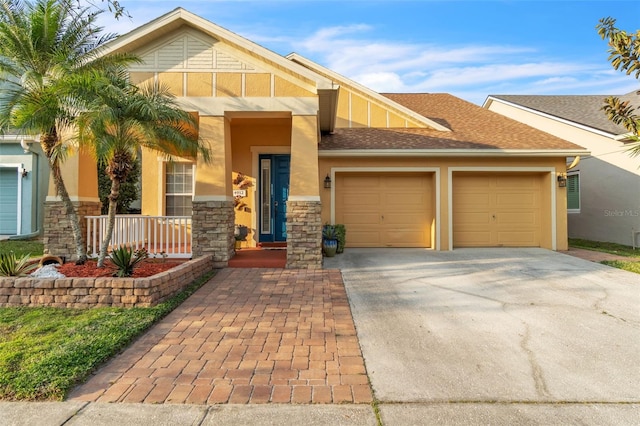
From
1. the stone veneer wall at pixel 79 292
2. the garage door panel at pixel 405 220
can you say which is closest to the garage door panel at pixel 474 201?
the garage door panel at pixel 405 220

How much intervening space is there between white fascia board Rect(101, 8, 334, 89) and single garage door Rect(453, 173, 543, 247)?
5.75 meters

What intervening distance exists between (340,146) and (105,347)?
804 centimetres

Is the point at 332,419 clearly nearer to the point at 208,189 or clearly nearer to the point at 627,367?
the point at 627,367

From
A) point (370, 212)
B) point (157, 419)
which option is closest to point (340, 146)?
point (370, 212)

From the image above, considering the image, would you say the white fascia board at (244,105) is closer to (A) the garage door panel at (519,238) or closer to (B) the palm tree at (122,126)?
(B) the palm tree at (122,126)

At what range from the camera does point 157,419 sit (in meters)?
2.58

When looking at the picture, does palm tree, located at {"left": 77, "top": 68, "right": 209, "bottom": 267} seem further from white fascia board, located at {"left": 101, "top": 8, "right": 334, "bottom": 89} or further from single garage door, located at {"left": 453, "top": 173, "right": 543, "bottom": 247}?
single garage door, located at {"left": 453, "top": 173, "right": 543, "bottom": 247}

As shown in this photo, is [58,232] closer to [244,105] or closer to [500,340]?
[244,105]

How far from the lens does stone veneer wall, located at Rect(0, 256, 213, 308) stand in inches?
200

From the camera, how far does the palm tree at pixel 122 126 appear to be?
18.2 ft

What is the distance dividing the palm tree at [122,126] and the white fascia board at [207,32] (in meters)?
1.60

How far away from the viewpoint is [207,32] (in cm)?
774

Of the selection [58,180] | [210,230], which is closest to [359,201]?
[210,230]

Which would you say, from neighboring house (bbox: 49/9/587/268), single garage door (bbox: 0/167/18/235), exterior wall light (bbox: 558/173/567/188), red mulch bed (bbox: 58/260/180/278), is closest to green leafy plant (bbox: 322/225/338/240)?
neighboring house (bbox: 49/9/587/268)
